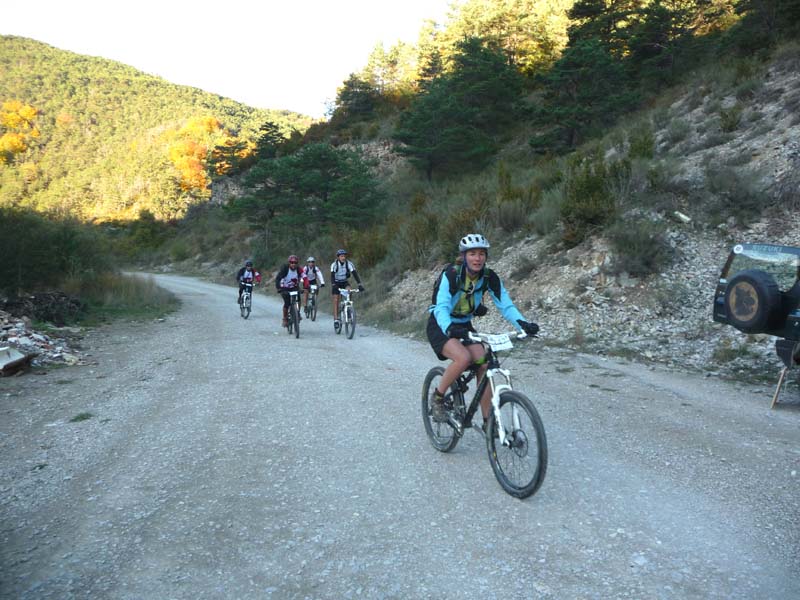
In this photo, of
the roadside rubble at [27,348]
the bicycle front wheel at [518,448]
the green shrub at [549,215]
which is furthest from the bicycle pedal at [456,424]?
the green shrub at [549,215]

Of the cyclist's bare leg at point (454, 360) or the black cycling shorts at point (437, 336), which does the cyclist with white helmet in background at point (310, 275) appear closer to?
the black cycling shorts at point (437, 336)

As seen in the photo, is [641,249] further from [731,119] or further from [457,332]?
[457,332]

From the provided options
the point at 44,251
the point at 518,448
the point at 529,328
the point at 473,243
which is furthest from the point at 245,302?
the point at 518,448

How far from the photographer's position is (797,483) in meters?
4.18

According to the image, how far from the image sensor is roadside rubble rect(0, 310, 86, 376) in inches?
332

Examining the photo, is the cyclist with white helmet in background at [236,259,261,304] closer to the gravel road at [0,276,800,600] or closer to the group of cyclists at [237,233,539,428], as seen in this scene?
the gravel road at [0,276,800,600]

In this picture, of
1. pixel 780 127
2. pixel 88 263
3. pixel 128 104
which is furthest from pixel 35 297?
pixel 128 104

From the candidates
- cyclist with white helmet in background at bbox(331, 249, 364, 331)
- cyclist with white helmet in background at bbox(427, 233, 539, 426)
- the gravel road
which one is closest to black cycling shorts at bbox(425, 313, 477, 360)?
cyclist with white helmet in background at bbox(427, 233, 539, 426)

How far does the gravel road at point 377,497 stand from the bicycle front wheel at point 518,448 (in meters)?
0.13

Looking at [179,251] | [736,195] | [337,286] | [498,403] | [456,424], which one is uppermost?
[736,195]

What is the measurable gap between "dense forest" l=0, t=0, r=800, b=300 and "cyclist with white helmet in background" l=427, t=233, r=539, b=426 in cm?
822

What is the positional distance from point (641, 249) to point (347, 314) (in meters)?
6.94

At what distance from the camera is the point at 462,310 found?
4852mm

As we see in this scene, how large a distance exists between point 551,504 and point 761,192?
1151cm
